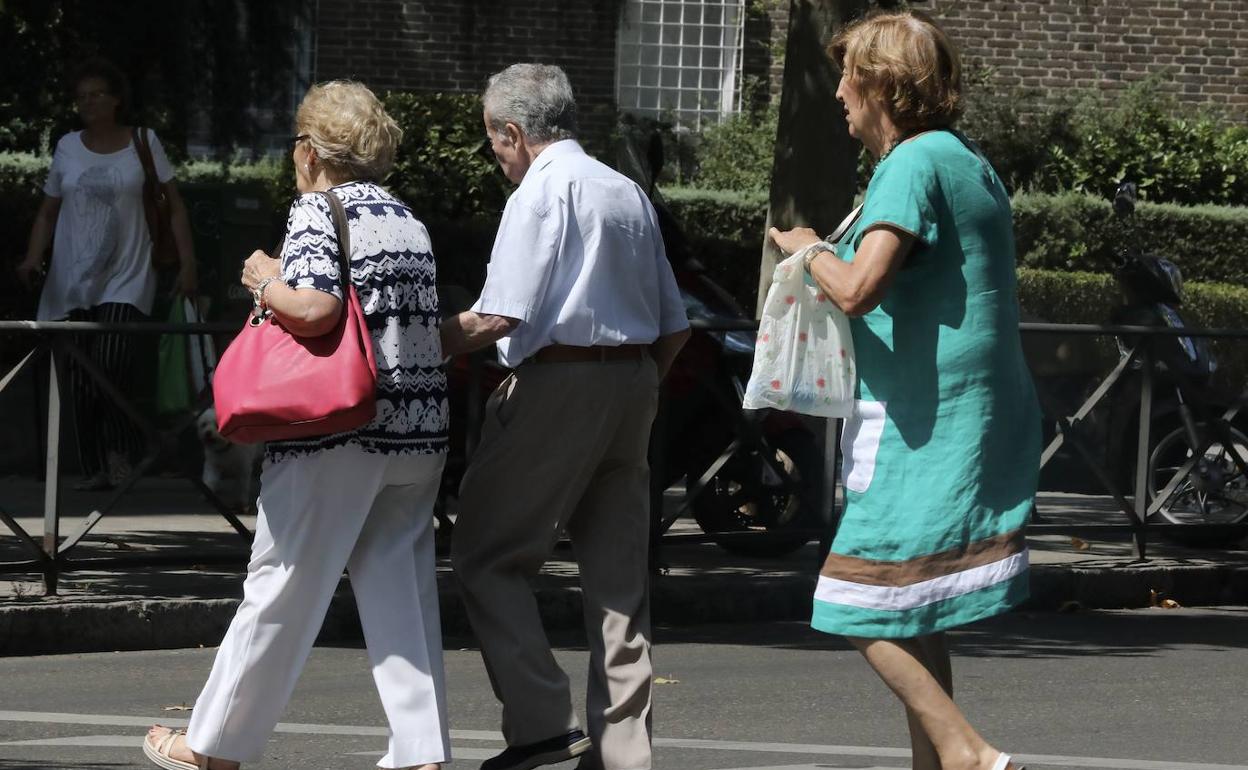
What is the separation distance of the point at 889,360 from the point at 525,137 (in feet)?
3.99

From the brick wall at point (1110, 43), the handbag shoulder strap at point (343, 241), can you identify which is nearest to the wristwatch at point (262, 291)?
the handbag shoulder strap at point (343, 241)

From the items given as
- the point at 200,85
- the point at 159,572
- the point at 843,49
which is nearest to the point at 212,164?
the point at 200,85

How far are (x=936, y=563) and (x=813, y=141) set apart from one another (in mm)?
5364

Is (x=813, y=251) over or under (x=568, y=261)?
over

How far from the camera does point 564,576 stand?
8.13 metres

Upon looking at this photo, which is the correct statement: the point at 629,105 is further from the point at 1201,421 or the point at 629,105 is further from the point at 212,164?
the point at 1201,421

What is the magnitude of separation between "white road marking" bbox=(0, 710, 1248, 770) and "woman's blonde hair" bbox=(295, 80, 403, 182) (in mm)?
1794

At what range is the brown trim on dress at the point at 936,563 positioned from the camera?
13.3 feet

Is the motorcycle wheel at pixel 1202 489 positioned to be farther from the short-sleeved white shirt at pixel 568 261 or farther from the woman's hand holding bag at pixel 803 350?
the woman's hand holding bag at pixel 803 350

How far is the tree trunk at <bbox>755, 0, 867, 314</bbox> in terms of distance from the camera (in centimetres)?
920

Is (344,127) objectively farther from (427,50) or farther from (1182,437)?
(427,50)

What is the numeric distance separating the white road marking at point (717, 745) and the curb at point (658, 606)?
108 cm

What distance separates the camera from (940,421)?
13.3 ft

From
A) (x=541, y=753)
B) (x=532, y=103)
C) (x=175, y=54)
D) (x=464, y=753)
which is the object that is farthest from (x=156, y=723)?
(x=175, y=54)
